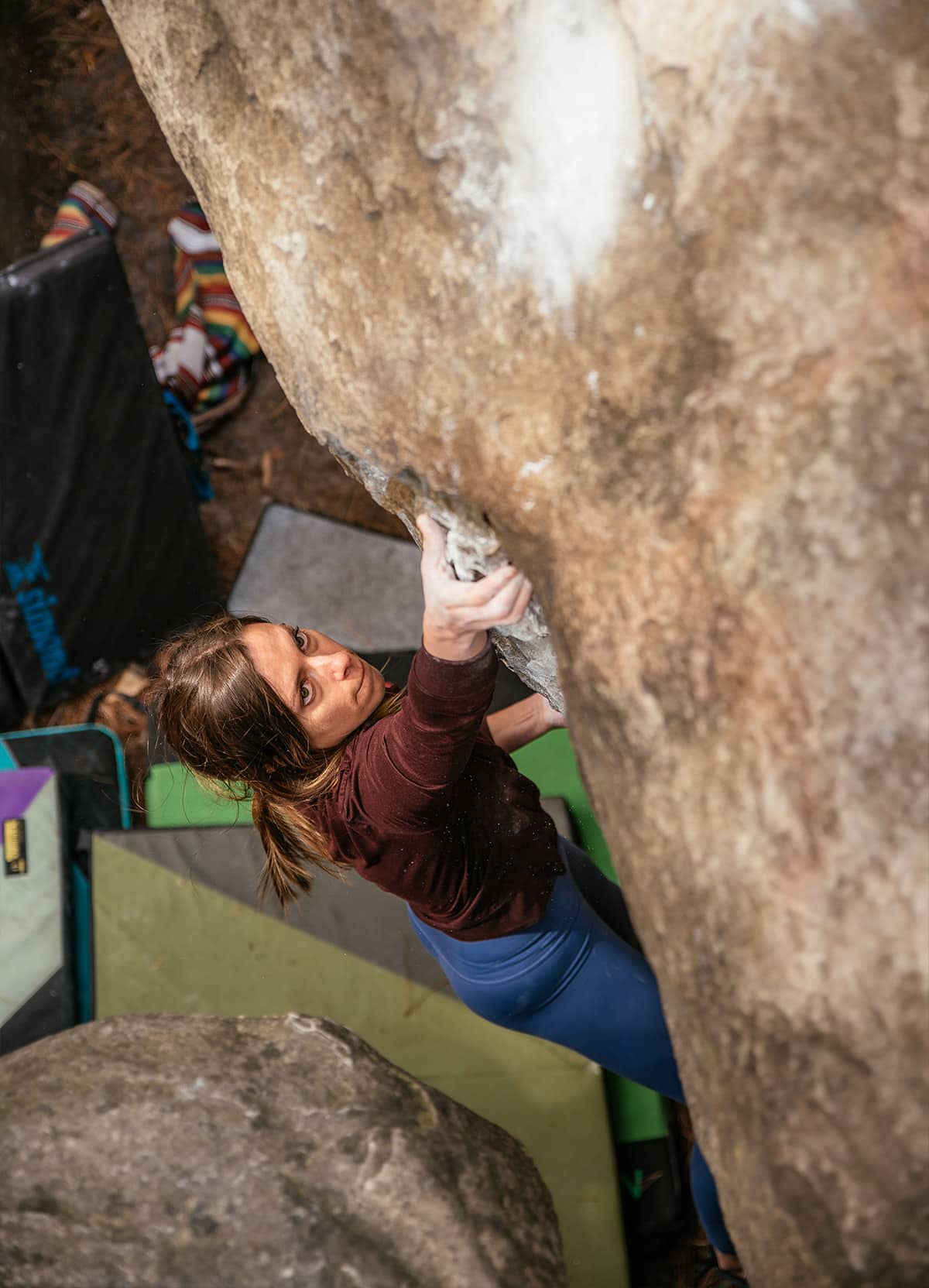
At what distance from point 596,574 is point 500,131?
15.3 inches

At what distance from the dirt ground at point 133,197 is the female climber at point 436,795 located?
6.28 ft

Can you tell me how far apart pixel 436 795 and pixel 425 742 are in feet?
0.30

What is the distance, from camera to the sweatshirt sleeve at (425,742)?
3.48 feet

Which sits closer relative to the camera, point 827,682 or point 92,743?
point 827,682

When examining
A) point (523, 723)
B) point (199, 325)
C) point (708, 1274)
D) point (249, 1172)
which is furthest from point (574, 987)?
point (199, 325)

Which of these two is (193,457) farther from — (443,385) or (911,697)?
(911,697)

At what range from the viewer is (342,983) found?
7.57ft

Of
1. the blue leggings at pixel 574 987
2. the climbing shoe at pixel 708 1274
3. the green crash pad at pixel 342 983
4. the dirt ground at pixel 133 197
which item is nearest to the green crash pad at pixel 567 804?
the green crash pad at pixel 342 983

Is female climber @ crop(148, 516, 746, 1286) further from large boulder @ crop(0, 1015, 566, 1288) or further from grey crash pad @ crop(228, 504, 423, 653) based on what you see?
grey crash pad @ crop(228, 504, 423, 653)

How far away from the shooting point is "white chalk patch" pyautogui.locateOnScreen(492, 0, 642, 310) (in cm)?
83

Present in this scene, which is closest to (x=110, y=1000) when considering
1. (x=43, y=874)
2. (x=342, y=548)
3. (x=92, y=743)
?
(x=43, y=874)

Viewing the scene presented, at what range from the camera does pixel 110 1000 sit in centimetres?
238

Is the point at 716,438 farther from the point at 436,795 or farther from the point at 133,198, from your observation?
the point at 133,198

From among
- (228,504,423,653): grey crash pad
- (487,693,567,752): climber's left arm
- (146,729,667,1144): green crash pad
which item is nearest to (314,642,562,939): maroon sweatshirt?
(487,693,567,752): climber's left arm
